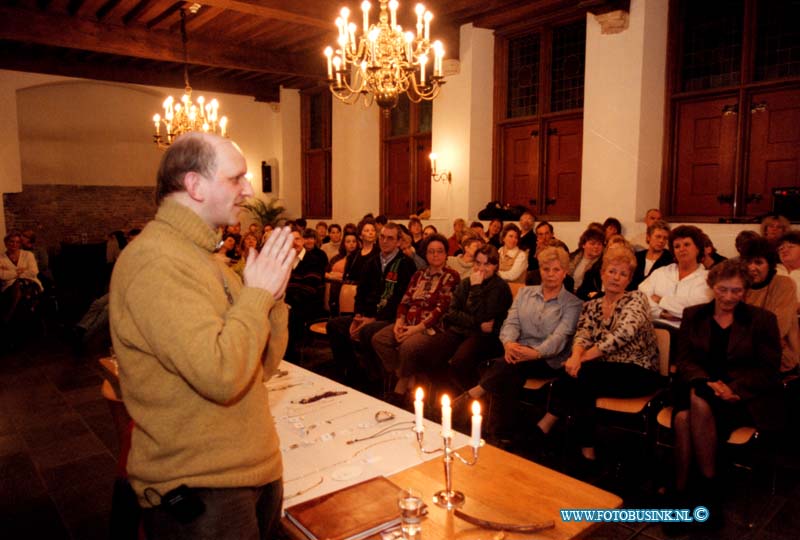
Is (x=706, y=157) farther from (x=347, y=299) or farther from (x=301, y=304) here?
(x=301, y=304)

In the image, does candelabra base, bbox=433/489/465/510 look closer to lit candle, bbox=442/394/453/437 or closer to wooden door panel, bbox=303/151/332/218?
lit candle, bbox=442/394/453/437

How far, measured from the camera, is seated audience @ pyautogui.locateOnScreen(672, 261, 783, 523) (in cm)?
269

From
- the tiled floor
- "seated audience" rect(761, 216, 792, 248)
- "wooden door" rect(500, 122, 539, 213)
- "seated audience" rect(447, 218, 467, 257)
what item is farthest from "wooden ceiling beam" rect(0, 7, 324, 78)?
"seated audience" rect(761, 216, 792, 248)

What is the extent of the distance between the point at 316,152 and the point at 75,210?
18.1 feet

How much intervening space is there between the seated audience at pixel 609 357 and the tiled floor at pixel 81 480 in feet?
1.01

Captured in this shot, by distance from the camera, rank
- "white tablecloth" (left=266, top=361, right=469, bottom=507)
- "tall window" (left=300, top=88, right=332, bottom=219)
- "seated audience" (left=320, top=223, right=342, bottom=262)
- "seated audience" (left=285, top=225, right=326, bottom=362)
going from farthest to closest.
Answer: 1. "tall window" (left=300, top=88, right=332, bottom=219)
2. "seated audience" (left=320, top=223, right=342, bottom=262)
3. "seated audience" (left=285, top=225, right=326, bottom=362)
4. "white tablecloth" (left=266, top=361, right=469, bottom=507)

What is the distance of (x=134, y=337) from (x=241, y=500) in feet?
1.41

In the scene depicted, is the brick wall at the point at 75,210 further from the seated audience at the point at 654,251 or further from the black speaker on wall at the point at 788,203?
the black speaker on wall at the point at 788,203

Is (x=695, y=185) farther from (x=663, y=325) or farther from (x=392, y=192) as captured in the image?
(x=392, y=192)

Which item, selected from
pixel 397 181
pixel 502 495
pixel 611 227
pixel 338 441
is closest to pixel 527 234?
pixel 611 227

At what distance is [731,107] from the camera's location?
6109 millimetres

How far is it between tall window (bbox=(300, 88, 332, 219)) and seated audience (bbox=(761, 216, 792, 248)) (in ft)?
26.8

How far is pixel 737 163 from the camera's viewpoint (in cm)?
605

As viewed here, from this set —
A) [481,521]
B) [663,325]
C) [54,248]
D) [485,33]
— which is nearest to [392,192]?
[485,33]
